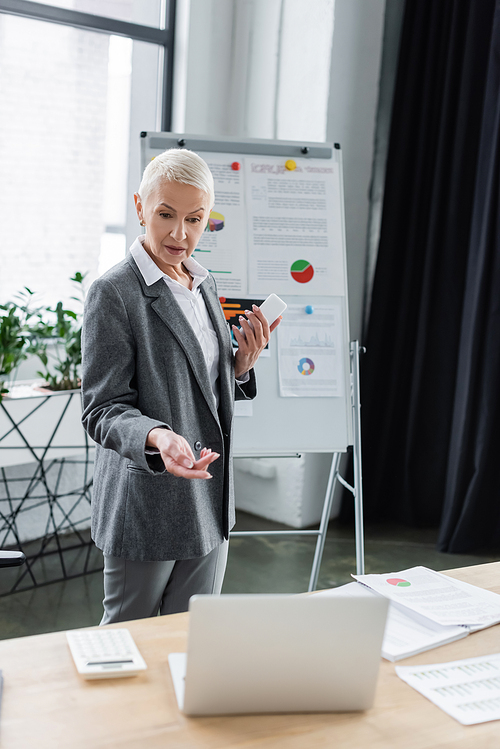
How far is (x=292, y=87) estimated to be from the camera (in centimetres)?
354

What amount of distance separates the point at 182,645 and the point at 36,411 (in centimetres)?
185

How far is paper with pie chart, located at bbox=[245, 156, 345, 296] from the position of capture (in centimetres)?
242

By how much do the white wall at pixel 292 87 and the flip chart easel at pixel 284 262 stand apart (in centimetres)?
107

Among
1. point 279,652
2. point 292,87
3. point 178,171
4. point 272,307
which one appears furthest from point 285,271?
point 279,652

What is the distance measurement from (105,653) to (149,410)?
1.48 feet

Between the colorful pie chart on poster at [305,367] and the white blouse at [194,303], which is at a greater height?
the white blouse at [194,303]

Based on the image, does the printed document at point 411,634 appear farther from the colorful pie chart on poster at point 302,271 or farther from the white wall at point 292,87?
the white wall at point 292,87

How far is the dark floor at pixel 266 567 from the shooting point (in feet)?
8.47

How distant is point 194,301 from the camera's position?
1.46 meters

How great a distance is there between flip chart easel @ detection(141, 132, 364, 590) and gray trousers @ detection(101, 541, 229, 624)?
876mm

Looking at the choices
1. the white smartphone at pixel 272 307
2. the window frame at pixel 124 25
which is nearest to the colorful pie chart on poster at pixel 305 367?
the white smartphone at pixel 272 307

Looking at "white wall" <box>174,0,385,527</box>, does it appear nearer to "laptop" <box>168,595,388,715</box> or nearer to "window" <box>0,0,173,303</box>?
"window" <box>0,0,173,303</box>

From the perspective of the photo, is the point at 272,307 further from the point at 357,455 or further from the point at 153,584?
the point at 357,455

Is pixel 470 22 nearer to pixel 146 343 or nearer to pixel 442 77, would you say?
pixel 442 77
